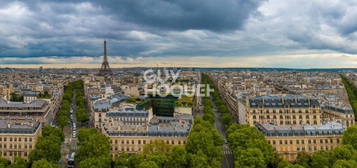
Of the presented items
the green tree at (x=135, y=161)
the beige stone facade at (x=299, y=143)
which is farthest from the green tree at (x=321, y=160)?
the green tree at (x=135, y=161)

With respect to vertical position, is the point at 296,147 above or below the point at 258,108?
below

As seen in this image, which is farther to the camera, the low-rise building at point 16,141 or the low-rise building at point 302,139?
the low-rise building at point 16,141

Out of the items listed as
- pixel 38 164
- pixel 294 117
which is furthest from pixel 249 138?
pixel 38 164

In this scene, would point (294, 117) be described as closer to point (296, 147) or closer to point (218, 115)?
point (296, 147)

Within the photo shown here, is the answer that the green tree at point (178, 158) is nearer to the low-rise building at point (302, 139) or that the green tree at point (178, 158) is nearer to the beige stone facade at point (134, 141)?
the beige stone facade at point (134, 141)

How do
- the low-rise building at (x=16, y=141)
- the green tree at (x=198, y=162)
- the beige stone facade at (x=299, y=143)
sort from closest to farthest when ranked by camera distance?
the green tree at (x=198, y=162) → the beige stone facade at (x=299, y=143) → the low-rise building at (x=16, y=141)

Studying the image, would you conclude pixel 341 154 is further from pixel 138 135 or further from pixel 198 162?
pixel 138 135

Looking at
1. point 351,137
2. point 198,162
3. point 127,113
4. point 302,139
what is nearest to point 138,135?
point 127,113

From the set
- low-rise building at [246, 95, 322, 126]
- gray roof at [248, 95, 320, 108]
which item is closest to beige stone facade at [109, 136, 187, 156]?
low-rise building at [246, 95, 322, 126]

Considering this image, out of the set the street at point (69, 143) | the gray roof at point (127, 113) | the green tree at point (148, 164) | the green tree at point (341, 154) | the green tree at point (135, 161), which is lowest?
the street at point (69, 143)

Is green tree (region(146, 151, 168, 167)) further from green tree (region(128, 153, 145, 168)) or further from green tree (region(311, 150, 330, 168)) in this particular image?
green tree (region(311, 150, 330, 168))

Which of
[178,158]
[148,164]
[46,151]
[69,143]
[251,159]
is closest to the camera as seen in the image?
[148,164]
